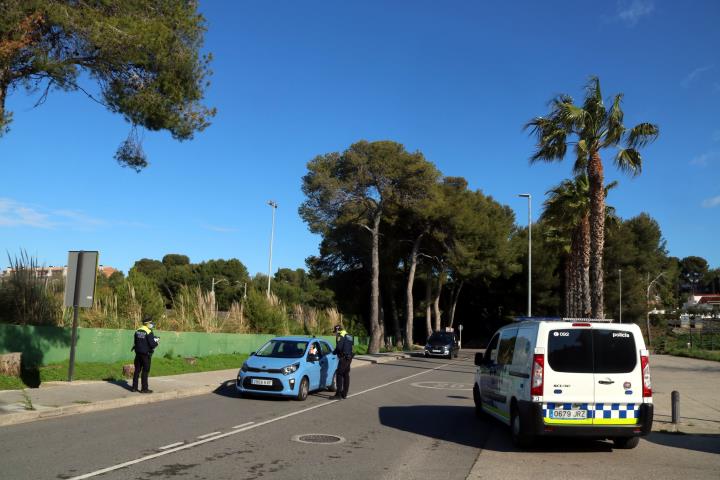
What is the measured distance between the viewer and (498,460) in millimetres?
8359

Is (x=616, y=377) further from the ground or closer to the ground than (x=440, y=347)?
further from the ground

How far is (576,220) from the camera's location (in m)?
29.3

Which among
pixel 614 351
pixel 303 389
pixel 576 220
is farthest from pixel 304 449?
pixel 576 220

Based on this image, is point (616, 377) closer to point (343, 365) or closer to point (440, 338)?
point (343, 365)

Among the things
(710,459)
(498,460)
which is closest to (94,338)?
(498,460)

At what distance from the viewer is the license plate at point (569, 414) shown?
336 inches

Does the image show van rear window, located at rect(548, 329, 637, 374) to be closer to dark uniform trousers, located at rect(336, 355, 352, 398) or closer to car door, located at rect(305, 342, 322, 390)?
dark uniform trousers, located at rect(336, 355, 352, 398)

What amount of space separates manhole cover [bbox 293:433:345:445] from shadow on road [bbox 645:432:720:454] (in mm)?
5343

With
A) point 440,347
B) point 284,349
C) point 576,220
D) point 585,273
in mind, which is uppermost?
point 576,220

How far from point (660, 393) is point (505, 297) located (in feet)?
160

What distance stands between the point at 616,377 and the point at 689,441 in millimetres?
2899

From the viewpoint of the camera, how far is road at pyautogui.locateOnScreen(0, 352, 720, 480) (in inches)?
286

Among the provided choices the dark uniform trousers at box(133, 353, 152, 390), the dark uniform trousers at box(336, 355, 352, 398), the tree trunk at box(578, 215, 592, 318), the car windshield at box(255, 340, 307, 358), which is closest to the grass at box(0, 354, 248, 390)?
the dark uniform trousers at box(133, 353, 152, 390)

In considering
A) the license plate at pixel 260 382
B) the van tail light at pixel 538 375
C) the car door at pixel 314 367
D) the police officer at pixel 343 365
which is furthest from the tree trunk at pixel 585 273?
the van tail light at pixel 538 375
